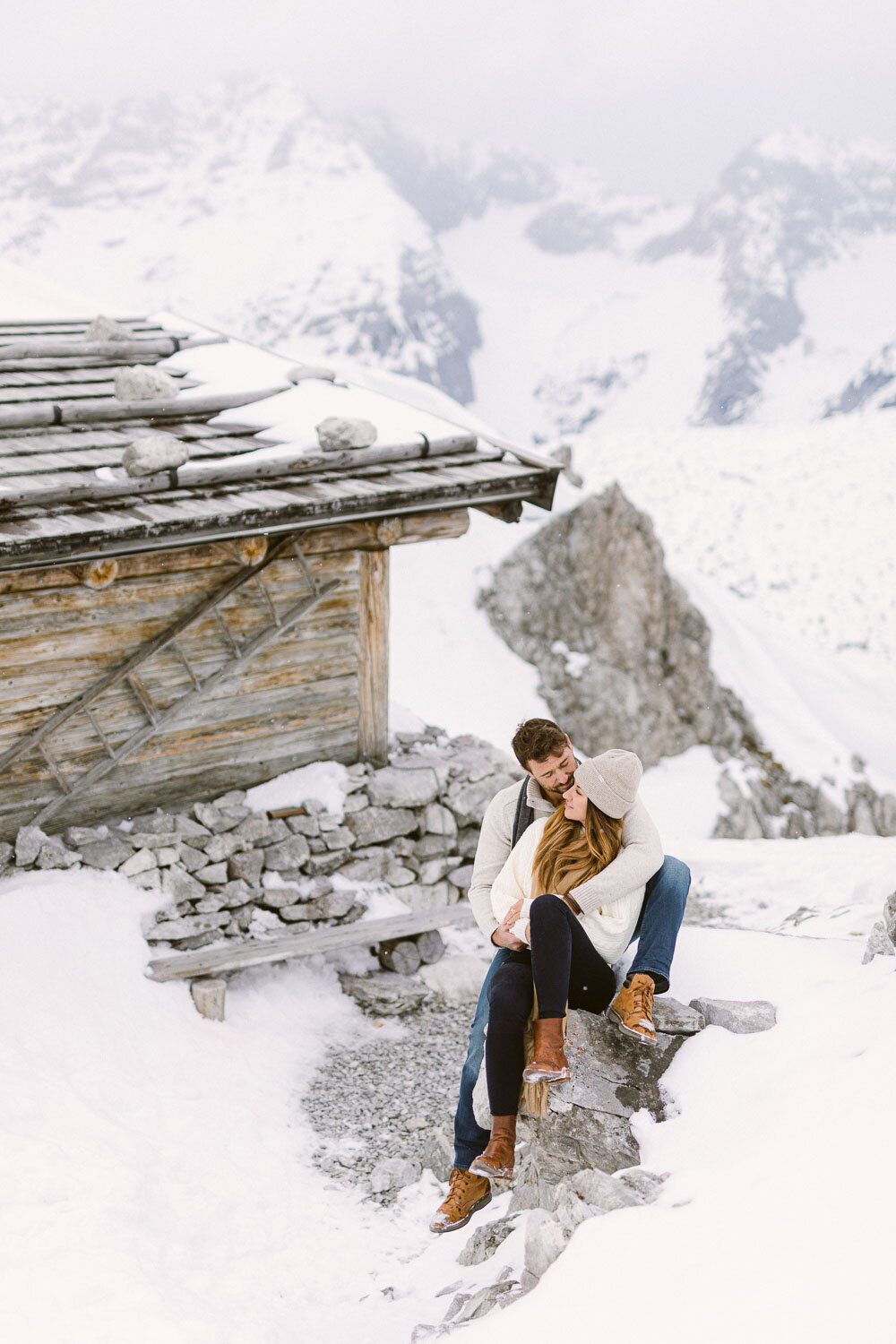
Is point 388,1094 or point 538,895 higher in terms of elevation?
point 538,895

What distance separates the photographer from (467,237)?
153 meters

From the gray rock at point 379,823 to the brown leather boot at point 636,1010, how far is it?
3875mm

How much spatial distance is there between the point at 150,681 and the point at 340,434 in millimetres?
2191

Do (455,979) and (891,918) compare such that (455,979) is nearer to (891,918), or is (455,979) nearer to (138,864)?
(138,864)

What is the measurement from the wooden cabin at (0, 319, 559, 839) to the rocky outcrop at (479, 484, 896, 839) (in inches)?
423

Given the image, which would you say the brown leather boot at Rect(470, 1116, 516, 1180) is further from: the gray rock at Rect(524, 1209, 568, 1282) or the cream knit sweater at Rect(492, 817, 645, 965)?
the cream knit sweater at Rect(492, 817, 645, 965)

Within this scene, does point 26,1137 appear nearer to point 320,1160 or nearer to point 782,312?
point 320,1160

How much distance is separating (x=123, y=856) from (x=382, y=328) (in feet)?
386

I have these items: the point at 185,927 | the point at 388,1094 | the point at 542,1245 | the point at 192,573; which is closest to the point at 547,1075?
the point at 542,1245

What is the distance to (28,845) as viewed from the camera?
6535 millimetres

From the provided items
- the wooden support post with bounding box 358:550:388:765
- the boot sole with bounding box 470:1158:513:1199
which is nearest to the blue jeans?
the boot sole with bounding box 470:1158:513:1199

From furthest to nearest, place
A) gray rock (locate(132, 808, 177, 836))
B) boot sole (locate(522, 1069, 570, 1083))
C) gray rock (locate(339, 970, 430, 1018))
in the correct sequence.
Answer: gray rock (locate(339, 970, 430, 1018)), gray rock (locate(132, 808, 177, 836)), boot sole (locate(522, 1069, 570, 1083))

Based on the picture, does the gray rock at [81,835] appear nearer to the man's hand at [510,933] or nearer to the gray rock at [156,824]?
the gray rock at [156,824]

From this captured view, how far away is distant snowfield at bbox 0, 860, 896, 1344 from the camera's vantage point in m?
2.90
